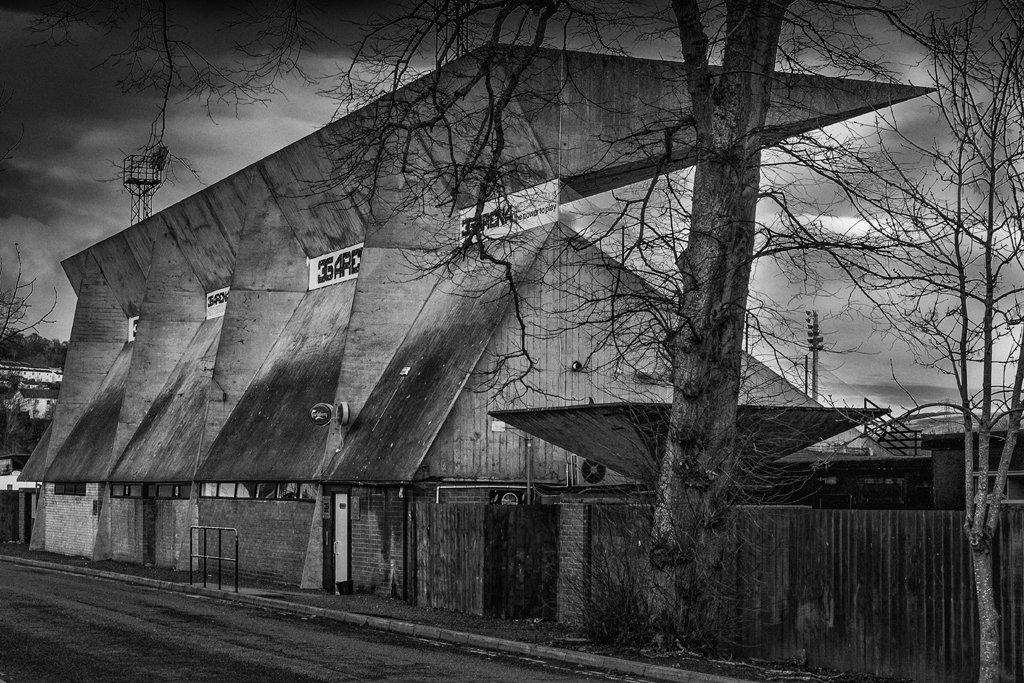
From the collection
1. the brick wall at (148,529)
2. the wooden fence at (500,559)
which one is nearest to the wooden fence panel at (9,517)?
the brick wall at (148,529)

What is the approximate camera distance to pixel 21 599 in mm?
21812

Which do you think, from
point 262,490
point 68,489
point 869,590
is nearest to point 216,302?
point 68,489

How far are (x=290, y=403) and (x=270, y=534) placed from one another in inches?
135

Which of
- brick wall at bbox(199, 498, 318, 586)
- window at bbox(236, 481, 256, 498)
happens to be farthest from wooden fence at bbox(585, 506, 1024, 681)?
window at bbox(236, 481, 256, 498)

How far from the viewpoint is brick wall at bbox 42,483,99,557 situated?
40.4m

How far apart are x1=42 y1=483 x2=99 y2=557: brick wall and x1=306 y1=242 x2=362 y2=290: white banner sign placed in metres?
12.5

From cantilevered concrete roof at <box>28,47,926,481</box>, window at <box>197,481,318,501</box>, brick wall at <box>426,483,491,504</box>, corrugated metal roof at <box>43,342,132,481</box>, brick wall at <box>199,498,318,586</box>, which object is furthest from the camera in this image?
corrugated metal roof at <box>43,342,132,481</box>

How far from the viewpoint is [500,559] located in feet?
66.0

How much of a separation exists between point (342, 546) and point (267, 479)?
3.56m

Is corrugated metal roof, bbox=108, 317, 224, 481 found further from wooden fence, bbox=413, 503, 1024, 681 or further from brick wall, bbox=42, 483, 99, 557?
wooden fence, bbox=413, 503, 1024, 681

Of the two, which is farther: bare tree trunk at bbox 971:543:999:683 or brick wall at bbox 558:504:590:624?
brick wall at bbox 558:504:590:624

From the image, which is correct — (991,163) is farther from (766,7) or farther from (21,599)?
(21,599)

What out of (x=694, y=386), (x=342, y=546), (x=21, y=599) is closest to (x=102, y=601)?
(x=21, y=599)

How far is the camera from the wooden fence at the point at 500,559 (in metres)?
19.8
